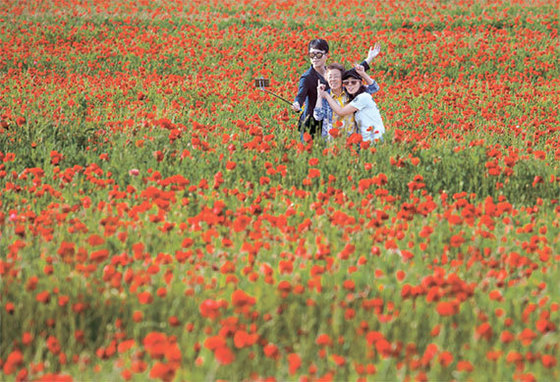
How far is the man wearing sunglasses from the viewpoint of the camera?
698cm

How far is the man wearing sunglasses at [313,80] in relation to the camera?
6.98 meters

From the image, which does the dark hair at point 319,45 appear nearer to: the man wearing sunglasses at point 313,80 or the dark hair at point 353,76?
the man wearing sunglasses at point 313,80

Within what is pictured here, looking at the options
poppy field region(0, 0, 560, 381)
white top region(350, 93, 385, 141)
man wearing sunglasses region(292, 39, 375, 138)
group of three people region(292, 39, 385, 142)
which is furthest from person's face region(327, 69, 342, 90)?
poppy field region(0, 0, 560, 381)

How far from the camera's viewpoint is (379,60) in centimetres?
1370

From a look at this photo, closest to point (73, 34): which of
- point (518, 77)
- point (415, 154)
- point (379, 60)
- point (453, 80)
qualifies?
point (379, 60)

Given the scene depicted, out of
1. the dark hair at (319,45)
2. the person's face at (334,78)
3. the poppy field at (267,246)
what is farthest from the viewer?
the dark hair at (319,45)

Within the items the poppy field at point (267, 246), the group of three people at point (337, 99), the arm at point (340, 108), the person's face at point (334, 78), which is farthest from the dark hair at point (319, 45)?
the poppy field at point (267, 246)

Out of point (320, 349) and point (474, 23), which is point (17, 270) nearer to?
point (320, 349)

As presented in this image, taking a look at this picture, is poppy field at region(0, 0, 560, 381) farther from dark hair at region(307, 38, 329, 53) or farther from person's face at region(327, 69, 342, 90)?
dark hair at region(307, 38, 329, 53)

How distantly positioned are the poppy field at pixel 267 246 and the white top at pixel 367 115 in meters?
0.56

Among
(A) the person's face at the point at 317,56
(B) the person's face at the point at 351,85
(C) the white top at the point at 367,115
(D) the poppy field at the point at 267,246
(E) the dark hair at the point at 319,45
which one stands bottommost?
(D) the poppy field at the point at 267,246

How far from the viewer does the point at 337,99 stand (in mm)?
6914

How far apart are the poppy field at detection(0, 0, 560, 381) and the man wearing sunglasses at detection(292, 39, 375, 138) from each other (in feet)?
2.23

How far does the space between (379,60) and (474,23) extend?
4809 millimetres
